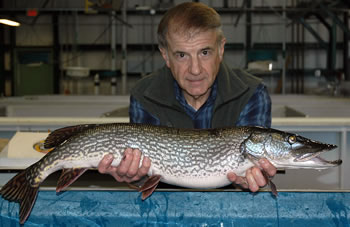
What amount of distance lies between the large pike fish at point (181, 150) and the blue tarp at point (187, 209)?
148 mm

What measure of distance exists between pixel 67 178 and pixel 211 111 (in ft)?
2.95

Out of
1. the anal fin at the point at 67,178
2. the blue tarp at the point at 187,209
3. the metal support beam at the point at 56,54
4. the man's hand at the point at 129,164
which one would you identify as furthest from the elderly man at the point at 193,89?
the metal support beam at the point at 56,54

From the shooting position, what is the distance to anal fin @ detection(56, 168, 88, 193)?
138 centimetres

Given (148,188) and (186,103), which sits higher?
(186,103)

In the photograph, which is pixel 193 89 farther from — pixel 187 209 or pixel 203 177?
pixel 187 209

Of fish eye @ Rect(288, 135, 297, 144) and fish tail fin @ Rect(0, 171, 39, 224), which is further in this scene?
fish eye @ Rect(288, 135, 297, 144)

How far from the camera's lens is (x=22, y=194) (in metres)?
1.34

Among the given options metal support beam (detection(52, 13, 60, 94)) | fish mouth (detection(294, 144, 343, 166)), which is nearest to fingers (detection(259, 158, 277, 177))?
fish mouth (detection(294, 144, 343, 166))

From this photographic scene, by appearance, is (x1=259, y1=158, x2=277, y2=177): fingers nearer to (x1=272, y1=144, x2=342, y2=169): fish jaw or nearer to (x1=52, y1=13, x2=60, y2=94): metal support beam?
(x1=272, y1=144, x2=342, y2=169): fish jaw

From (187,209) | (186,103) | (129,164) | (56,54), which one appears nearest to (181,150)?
(129,164)

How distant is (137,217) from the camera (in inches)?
49.7

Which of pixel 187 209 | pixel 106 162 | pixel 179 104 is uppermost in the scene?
pixel 179 104

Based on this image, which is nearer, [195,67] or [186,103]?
[195,67]

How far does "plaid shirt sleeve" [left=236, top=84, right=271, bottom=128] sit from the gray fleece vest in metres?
0.03
